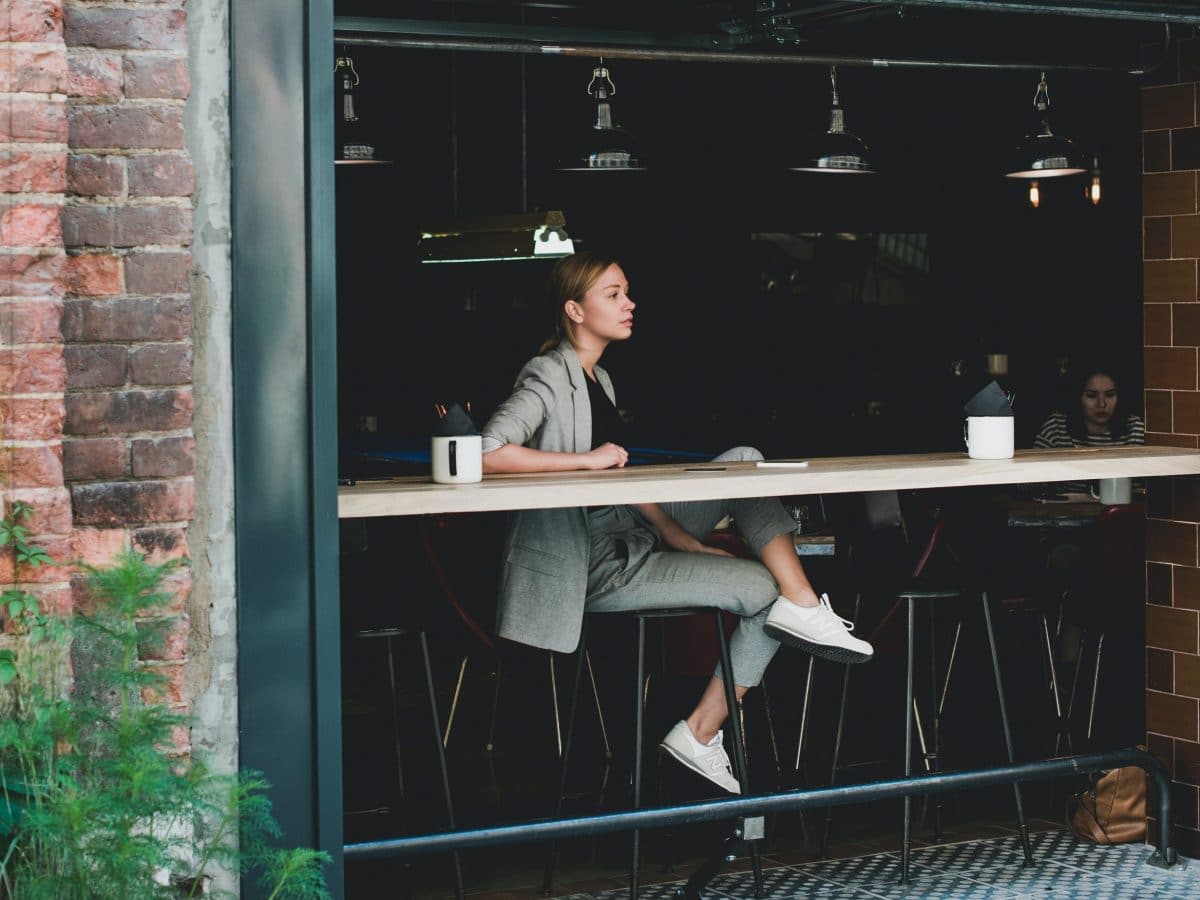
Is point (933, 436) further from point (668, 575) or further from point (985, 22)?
point (668, 575)

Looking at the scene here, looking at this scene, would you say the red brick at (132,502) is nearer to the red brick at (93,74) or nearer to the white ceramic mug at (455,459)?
the red brick at (93,74)

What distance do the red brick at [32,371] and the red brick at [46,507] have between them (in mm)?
168

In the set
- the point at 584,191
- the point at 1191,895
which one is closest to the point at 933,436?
the point at 584,191

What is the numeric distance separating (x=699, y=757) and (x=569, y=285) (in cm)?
142

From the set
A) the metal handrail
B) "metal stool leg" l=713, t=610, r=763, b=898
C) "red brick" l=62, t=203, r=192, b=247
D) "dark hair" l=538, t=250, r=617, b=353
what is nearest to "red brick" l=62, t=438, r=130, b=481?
"red brick" l=62, t=203, r=192, b=247

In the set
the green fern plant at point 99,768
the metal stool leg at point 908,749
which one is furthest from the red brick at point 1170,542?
the green fern plant at point 99,768

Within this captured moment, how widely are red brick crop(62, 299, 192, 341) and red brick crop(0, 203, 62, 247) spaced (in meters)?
0.20

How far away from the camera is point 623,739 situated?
5562 millimetres

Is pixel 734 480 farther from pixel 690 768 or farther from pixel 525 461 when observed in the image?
pixel 690 768

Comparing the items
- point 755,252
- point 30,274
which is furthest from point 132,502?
point 755,252

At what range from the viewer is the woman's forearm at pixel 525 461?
4051 mm

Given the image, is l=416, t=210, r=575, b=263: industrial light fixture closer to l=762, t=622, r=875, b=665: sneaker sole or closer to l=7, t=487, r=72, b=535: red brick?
l=762, t=622, r=875, b=665: sneaker sole

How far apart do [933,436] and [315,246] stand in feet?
27.4

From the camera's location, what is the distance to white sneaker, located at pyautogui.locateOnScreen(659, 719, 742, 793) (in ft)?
13.6
